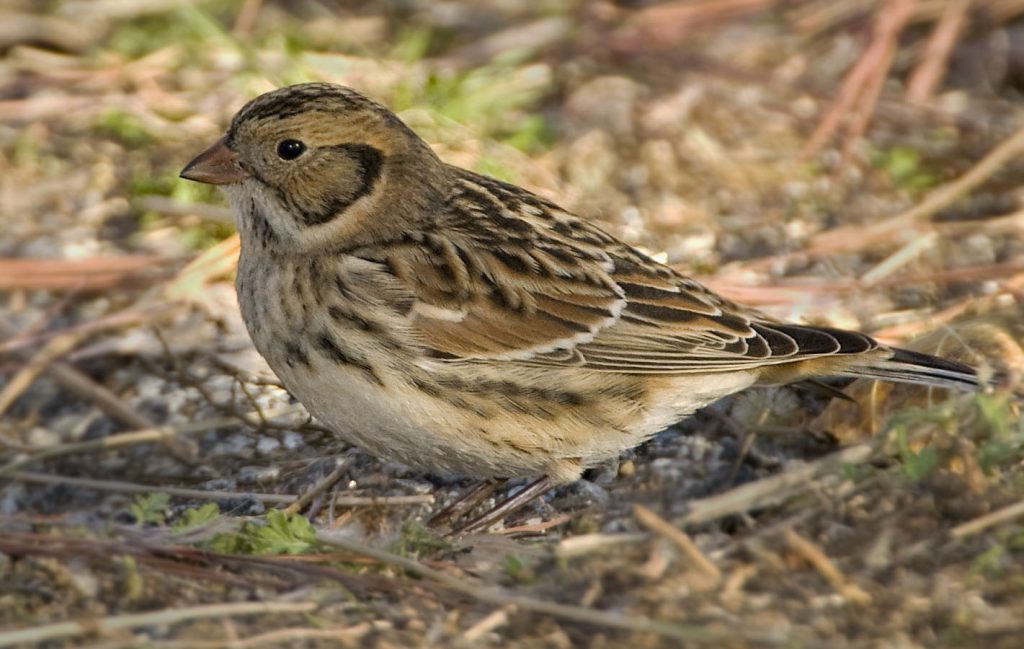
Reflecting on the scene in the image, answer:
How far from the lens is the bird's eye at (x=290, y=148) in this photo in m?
4.71

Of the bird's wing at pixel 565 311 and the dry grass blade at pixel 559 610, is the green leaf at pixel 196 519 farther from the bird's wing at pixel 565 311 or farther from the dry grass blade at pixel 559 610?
the bird's wing at pixel 565 311

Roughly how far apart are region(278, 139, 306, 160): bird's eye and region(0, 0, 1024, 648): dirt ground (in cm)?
105

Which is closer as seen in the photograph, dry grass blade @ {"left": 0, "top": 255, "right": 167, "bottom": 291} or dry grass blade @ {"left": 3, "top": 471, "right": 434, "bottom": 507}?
dry grass blade @ {"left": 3, "top": 471, "right": 434, "bottom": 507}

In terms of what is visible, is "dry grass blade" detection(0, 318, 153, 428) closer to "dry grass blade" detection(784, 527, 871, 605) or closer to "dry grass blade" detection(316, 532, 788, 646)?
"dry grass blade" detection(316, 532, 788, 646)

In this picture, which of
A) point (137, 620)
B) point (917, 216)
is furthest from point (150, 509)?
point (917, 216)

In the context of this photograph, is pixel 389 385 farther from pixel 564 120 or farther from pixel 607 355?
pixel 564 120

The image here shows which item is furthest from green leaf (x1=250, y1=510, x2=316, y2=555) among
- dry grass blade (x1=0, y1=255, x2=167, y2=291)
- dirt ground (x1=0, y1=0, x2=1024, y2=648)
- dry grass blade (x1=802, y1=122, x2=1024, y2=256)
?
dry grass blade (x1=802, y1=122, x2=1024, y2=256)

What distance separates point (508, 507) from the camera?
4.63m

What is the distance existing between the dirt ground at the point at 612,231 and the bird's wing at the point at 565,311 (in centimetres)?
28

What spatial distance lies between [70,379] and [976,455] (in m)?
3.64

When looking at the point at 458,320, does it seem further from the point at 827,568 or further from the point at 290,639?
the point at 827,568

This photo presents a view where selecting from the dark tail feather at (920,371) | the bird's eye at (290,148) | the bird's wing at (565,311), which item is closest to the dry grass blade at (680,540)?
the bird's wing at (565,311)

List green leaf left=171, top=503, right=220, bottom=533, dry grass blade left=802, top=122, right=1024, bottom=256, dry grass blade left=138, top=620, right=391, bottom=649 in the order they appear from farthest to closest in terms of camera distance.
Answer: dry grass blade left=802, top=122, right=1024, bottom=256
green leaf left=171, top=503, right=220, bottom=533
dry grass blade left=138, top=620, right=391, bottom=649

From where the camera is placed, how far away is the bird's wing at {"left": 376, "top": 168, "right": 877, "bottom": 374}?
4.51m
